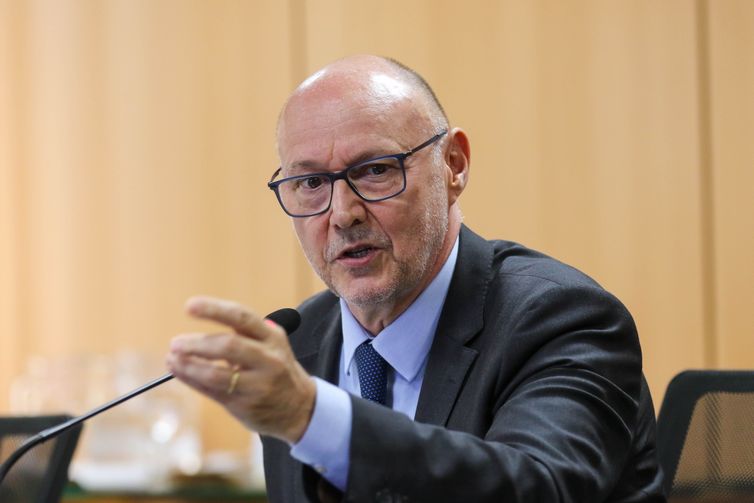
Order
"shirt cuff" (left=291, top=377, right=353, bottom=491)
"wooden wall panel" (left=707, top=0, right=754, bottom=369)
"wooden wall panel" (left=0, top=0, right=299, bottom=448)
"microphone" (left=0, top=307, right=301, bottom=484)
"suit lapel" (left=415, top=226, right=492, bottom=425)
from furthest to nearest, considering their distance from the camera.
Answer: "wooden wall panel" (left=0, top=0, right=299, bottom=448), "wooden wall panel" (left=707, top=0, right=754, bottom=369), "suit lapel" (left=415, top=226, right=492, bottom=425), "microphone" (left=0, top=307, right=301, bottom=484), "shirt cuff" (left=291, top=377, right=353, bottom=491)

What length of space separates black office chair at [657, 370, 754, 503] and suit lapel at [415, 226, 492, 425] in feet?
1.17

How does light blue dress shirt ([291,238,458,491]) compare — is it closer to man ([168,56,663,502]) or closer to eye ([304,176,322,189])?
man ([168,56,663,502])

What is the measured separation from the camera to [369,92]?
5.77ft

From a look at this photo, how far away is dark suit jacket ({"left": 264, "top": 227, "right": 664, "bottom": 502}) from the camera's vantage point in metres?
1.15

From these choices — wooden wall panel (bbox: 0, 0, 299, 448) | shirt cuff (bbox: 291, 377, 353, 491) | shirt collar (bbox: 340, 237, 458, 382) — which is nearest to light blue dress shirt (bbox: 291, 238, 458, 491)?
shirt collar (bbox: 340, 237, 458, 382)

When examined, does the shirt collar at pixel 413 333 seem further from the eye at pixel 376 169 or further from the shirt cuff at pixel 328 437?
the shirt cuff at pixel 328 437

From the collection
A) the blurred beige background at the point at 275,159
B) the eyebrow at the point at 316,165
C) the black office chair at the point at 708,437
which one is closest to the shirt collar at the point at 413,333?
the eyebrow at the point at 316,165

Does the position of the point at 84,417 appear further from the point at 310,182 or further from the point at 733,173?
the point at 733,173

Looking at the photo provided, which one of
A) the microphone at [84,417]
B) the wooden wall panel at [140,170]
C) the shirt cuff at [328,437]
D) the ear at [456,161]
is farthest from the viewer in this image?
the wooden wall panel at [140,170]

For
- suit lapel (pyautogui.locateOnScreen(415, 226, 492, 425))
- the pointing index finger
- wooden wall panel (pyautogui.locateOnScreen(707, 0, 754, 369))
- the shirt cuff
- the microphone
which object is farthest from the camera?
wooden wall panel (pyautogui.locateOnScreen(707, 0, 754, 369))

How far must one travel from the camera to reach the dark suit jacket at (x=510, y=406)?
1147mm

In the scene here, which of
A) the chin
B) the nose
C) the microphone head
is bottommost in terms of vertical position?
the chin

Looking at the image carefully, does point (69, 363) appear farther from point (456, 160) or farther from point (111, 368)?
point (456, 160)

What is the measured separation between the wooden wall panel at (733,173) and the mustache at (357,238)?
2.12 meters
